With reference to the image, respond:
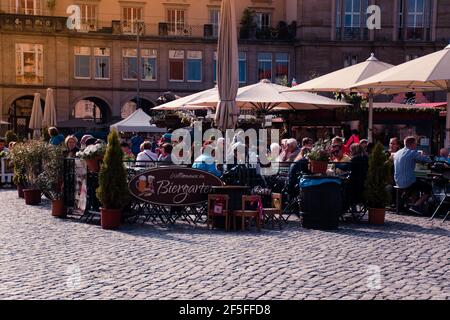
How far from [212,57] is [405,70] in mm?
33561

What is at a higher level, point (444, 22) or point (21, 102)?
point (444, 22)

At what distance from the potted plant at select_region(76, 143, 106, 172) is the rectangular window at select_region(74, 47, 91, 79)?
112 ft

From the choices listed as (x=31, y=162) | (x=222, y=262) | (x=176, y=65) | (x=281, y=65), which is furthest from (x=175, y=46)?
(x=222, y=262)

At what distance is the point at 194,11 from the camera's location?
4781 centimetres

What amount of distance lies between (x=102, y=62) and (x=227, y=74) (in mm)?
32910

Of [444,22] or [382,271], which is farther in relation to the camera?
[444,22]

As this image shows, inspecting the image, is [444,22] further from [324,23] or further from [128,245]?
[128,245]

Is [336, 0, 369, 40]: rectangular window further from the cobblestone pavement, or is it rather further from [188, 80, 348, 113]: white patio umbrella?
the cobblestone pavement

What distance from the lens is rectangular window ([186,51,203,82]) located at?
4572cm

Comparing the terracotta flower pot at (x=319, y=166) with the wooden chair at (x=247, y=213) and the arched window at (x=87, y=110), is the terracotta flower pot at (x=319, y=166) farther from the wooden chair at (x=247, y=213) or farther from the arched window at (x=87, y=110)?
the arched window at (x=87, y=110)

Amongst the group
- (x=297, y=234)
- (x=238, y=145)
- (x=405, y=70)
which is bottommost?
(x=297, y=234)
